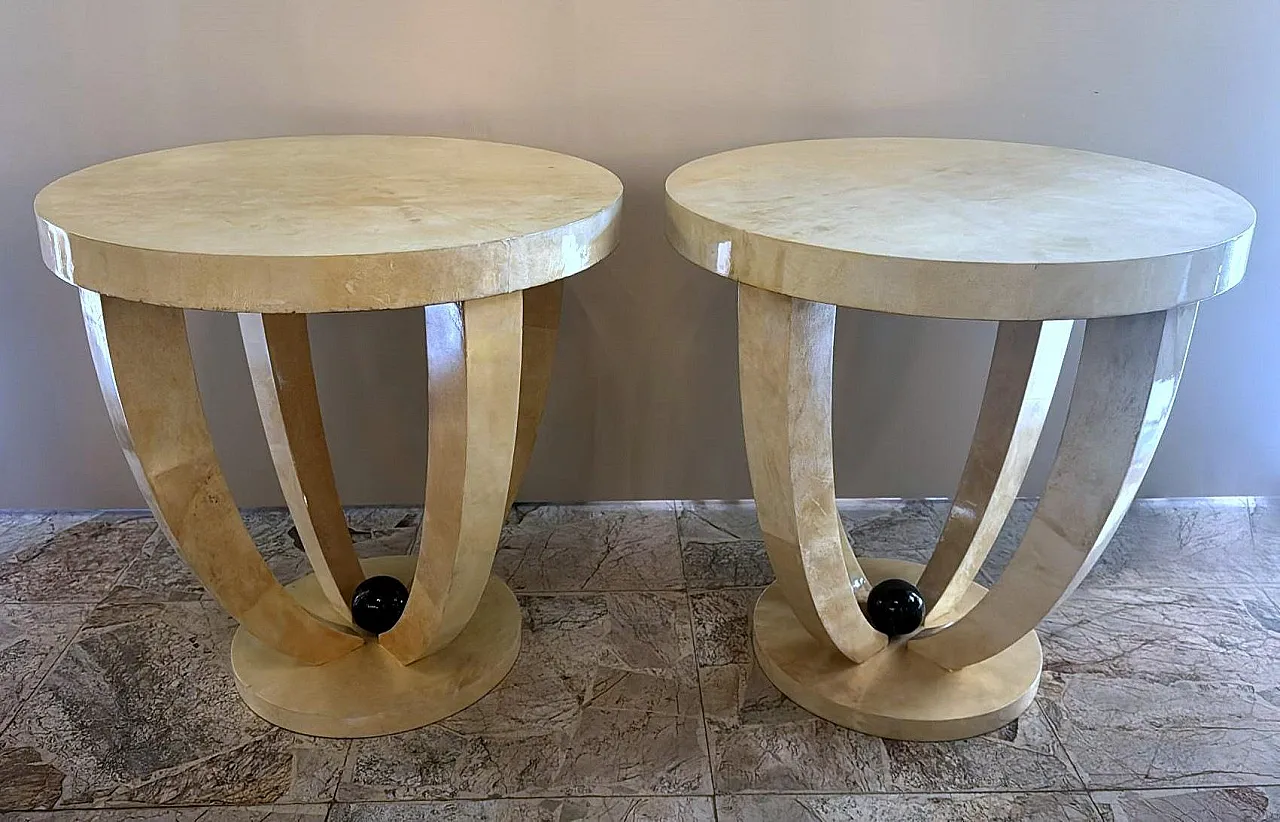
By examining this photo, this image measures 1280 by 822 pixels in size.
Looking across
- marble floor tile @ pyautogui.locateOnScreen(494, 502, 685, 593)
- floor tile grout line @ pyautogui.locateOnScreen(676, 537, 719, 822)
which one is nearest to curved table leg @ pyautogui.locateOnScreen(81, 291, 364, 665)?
marble floor tile @ pyautogui.locateOnScreen(494, 502, 685, 593)

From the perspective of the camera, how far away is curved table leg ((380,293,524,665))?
1.14 metres

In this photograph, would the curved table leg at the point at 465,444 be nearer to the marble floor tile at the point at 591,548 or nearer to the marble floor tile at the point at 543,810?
the marble floor tile at the point at 543,810

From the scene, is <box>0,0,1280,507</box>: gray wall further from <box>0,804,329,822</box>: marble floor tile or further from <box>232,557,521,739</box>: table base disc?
<box>0,804,329,822</box>: marble floor tile

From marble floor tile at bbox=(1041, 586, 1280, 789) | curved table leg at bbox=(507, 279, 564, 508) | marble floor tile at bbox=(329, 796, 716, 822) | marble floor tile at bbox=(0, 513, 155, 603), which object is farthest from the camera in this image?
marble floor tile at bbox=(0, 513, 155, 603)

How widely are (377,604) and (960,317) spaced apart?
920 millimetres

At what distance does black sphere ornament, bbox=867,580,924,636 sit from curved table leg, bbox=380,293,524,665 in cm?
58

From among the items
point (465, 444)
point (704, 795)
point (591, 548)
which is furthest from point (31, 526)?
point (704, 795)

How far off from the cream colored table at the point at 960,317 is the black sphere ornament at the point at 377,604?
1.78 ft

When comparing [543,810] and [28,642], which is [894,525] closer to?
[543,810]

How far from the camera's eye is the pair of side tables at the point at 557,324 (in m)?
1.02

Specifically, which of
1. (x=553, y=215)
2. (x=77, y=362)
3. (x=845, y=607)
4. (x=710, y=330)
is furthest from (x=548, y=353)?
(x=77, y=362)

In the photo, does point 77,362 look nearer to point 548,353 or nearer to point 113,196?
point 113,196

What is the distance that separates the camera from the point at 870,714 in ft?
4.57

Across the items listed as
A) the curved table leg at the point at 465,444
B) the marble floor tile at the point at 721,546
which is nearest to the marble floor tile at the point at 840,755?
the marble floor tile at the point at 721,546
